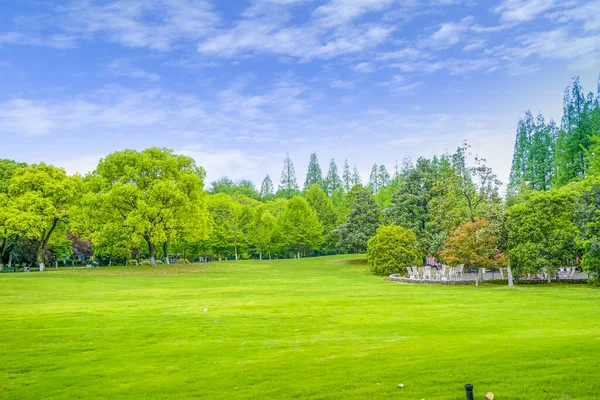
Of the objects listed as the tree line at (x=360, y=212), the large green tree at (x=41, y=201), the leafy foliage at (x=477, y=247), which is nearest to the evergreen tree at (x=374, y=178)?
the tree line at (x=360, y=212)

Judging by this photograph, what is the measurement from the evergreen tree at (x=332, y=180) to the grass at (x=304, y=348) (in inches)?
3564

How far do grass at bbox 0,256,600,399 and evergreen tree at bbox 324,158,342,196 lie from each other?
297 ft

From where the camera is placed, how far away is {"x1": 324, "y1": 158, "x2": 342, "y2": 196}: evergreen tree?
11069 centimetres

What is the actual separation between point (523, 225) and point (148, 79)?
107ft

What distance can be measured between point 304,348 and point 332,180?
102 metres

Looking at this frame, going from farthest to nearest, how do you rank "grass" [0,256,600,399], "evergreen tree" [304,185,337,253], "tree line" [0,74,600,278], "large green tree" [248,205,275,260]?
"evergreen tree" [304,185,337,253] < "large green tree" [248,205,275,260] < "tree line" [0,74,600,278] < "grass" [0,256,600,399]

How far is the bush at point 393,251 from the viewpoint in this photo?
38.8m

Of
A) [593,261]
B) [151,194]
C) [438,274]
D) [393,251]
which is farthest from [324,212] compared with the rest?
[593,261]

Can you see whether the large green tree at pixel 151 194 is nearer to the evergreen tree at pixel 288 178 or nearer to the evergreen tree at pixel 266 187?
the evergreen tree at pixel 288 178

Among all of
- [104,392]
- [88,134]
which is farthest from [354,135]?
[104,392]

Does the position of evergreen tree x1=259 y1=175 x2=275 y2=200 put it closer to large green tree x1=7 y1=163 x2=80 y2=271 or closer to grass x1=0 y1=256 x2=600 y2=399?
large green tree x1=7 y1=163 x2=80 y2=271

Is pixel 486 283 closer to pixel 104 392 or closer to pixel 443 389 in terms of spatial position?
pixel 443 389

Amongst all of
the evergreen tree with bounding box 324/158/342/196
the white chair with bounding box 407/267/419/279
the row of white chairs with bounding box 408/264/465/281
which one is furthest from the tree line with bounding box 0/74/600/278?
the evergreen tree with bounding box 324/158/342/196

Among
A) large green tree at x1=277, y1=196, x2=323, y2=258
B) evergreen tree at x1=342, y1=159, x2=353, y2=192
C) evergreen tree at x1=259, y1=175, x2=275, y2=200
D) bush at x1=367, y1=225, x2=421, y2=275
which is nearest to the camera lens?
bush at x1=367, y1=225, x2=421, y2=275
